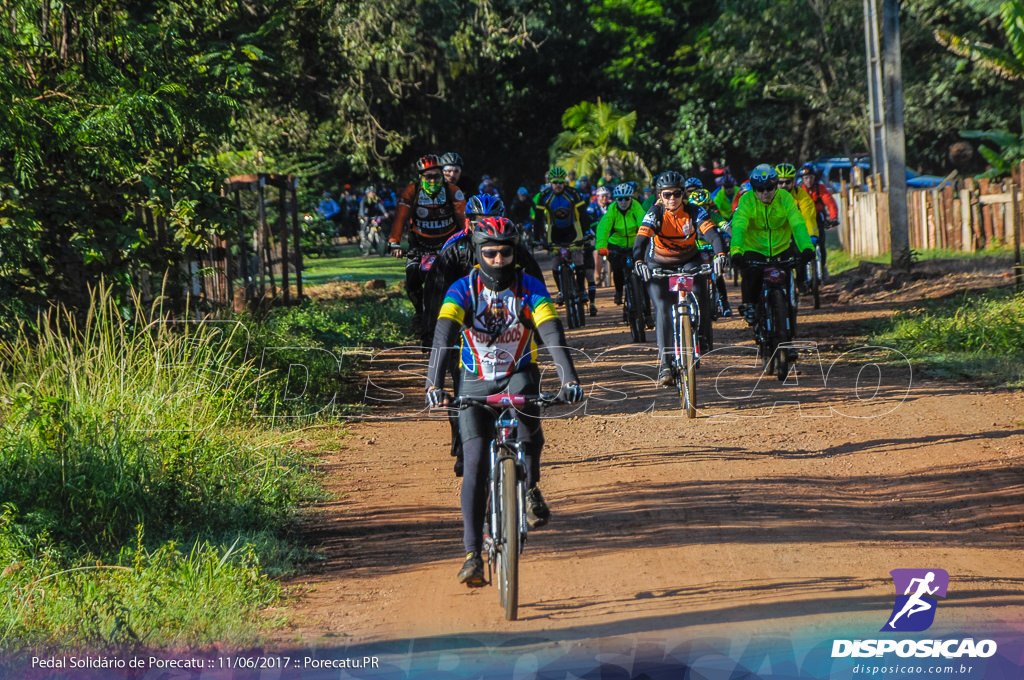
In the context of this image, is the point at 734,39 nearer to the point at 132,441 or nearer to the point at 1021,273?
the point at 1021,273

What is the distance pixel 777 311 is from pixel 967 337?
116 inches

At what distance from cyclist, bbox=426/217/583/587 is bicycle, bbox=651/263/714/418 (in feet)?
13.9

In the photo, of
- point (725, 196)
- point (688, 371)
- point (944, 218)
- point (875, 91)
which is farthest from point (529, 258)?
point (944, 218)

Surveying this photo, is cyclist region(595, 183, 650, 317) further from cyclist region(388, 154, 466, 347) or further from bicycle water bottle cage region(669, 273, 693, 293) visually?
bicycle water bottle cage region(669, 273, 693, 293)

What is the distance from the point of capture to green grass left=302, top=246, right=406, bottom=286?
2453 cm

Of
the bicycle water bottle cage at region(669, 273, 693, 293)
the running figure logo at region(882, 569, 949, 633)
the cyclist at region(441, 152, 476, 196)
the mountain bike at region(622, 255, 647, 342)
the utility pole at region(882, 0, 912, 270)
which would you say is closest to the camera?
Result: the running figure logo at region(882, 569, 949, 633)

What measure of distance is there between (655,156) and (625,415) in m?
35.2

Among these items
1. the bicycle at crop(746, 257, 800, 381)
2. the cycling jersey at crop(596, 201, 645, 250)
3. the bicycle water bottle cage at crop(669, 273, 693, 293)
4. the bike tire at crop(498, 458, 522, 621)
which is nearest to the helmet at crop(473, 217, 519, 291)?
the bike tire at crop(498, 458, 522, 621)

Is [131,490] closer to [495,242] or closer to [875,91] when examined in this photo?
[495,242]

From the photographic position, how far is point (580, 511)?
760cm

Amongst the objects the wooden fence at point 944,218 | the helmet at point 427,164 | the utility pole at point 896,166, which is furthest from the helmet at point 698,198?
the wooden fence at point 944,218

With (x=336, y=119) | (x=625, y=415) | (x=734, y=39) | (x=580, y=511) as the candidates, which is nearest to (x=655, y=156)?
(x=734, y=39)

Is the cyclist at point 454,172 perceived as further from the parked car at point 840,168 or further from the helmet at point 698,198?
the parked car at point 840,168

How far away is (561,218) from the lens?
56.3 ft
